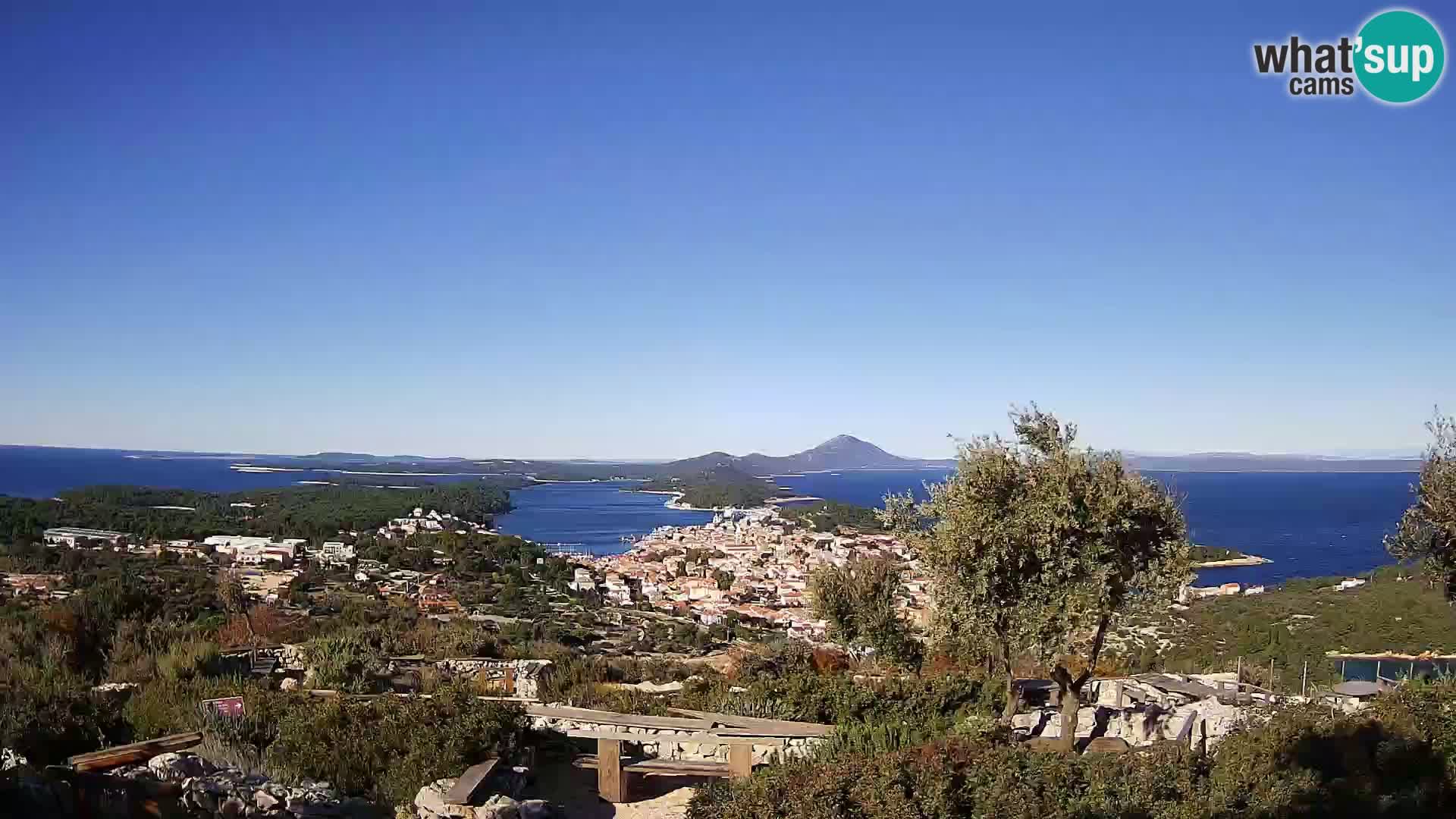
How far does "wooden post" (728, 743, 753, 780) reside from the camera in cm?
709

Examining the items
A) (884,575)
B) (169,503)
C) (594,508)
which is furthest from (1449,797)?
(594,508)

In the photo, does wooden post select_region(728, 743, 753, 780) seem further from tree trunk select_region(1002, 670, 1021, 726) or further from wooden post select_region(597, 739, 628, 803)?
tree trunk select_region(1002, 670, 1021, 726)

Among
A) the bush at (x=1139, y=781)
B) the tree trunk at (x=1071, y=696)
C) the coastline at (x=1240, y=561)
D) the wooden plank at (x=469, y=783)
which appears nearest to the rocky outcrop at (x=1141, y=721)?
the tree trunk at (x=1071, y=696)

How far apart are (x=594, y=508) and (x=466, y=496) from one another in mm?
25284

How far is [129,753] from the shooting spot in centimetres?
635

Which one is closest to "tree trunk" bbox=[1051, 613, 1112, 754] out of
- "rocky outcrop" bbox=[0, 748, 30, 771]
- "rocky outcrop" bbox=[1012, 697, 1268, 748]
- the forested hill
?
"rocky outcrop" bbox=[1012, 697, 1268, 748]

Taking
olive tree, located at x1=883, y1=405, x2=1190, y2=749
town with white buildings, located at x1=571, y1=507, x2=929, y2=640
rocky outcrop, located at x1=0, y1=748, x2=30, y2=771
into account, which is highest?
olive tree, located at x1=883, y1=405, x2=1190, y2=749

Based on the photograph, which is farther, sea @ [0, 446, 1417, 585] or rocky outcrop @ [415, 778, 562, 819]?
sea @ [0, 446, 1417, 585]

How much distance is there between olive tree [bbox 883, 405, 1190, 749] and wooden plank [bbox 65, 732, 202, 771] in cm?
606

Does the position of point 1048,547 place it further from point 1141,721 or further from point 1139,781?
point 1141,721

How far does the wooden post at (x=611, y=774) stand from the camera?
717 cm

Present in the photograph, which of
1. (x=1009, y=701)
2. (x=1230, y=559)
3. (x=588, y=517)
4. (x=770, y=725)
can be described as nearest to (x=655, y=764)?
(x=770, y=725)

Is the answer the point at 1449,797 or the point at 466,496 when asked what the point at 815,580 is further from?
the point at 466,496

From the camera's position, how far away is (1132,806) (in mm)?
5207
